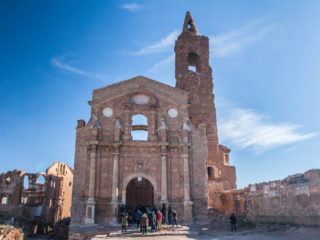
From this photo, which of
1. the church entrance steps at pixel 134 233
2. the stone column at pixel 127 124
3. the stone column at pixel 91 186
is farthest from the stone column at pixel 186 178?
the stone column at pixel 91 186

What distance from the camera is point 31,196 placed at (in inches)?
1121

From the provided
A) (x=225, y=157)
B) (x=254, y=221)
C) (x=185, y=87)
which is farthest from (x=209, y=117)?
(x=254, y=221)

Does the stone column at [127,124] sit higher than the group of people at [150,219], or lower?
higher

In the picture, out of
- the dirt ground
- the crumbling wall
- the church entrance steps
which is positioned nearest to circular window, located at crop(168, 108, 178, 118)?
the crumbling wall

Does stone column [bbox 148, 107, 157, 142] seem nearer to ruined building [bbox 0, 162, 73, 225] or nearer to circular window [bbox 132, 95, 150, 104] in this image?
circular window [bbox 132, 95, 150, 104]

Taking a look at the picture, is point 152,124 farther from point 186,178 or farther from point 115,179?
point 115,179

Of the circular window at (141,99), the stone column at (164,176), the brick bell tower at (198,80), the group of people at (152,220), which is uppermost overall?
the brick bell tower at (198,80)

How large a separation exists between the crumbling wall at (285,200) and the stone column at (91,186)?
34.0 ft

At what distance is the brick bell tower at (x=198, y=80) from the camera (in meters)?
27.4

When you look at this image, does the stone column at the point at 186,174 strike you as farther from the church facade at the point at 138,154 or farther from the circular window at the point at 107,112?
the circular window at the point at 107,112

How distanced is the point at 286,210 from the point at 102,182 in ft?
38.0

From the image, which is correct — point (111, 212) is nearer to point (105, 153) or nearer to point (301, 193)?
point (105, 153)

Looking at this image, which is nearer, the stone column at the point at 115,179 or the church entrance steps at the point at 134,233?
the church entrance steps at the point at 134,233

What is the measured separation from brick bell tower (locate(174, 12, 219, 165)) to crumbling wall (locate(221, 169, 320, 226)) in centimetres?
733
